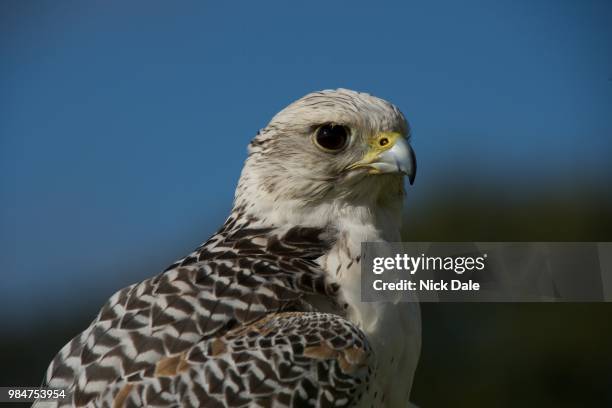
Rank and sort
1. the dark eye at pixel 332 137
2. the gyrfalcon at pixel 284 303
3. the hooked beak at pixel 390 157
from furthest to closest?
the dark eye at pixel 332 137 → the hooked beak at pixel 390 157 → the gyrfalcon at pixel 284 303

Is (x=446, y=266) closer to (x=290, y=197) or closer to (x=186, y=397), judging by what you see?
(x=290, y=197)

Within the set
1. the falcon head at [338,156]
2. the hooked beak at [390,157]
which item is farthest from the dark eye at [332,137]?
the hooked beak at [390,157]

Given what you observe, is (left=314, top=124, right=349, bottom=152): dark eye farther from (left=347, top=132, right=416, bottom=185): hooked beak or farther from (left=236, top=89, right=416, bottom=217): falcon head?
(left=347, top=132, right=416, bottom=185): hooked beak

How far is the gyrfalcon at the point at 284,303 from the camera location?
4.51 meters

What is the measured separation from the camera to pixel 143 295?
4.88 m

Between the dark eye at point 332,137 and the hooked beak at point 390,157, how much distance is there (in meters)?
0.13

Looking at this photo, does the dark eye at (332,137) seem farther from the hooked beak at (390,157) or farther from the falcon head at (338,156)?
the hooked beak at (390,157)

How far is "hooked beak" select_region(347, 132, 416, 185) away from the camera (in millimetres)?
5270

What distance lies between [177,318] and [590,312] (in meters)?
14.7

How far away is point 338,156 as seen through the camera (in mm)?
5391

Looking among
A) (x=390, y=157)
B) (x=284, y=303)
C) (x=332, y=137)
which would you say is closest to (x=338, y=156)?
(x=332, y=137)

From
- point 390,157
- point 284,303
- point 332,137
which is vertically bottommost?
point 284,303

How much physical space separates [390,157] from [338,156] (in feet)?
0.89

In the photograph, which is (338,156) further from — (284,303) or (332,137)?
(284,303)
